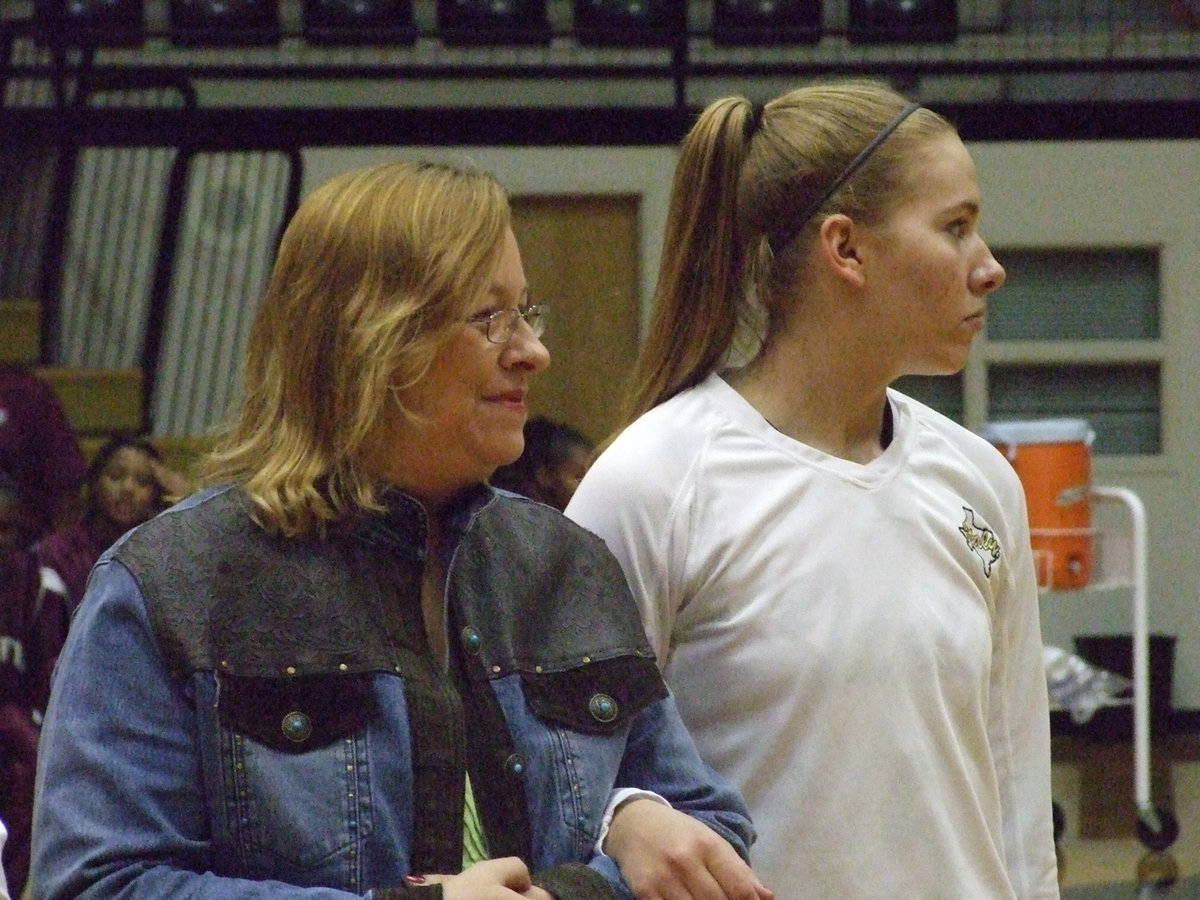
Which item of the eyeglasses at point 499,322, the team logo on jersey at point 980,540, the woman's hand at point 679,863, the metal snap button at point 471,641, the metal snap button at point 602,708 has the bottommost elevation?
the woman's hand at point 679,863

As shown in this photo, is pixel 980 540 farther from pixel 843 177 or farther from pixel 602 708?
pixel 602 708

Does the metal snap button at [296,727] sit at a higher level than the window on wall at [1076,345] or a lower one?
higher

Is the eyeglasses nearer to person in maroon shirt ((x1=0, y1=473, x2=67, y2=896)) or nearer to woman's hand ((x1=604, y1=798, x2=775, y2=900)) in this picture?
woman's hand ((x1=604, y1=798, x2=775, y2=900))

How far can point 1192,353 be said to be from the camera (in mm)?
8914

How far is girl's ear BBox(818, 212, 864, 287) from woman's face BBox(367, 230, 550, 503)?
445 mm

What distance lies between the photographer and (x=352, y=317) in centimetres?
146

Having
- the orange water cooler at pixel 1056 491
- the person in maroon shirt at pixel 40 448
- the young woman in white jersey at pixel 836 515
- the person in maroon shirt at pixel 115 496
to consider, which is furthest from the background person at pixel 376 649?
the person in maroon shirt at pixel 40 448

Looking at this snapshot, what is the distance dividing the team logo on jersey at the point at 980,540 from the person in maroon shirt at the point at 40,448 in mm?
5039

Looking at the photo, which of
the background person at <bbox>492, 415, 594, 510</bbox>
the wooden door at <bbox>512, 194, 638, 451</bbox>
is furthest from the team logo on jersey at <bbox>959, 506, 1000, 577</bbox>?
the wooden door at <bbox>512, 194, 638, 451</bbox>

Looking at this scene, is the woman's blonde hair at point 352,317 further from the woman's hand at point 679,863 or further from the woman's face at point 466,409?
the woman's hand at point 679,863

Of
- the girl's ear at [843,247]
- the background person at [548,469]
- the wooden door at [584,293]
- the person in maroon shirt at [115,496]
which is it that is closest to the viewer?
the girl's ear at [843,247]

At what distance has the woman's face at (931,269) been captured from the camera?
1829mm

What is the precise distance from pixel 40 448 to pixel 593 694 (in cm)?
545

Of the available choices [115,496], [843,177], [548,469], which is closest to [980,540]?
[843,177]
